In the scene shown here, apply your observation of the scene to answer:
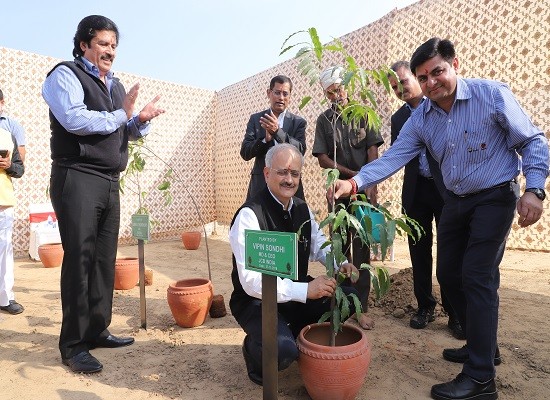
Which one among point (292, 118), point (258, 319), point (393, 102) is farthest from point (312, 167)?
point (258, 319)

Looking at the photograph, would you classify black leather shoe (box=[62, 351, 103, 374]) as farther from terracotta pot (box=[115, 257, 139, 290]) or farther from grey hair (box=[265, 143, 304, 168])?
terracotta pot (box=[115, 257, 139, 290])

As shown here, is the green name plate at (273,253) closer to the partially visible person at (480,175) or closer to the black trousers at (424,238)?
the partially visible person at (480,175)

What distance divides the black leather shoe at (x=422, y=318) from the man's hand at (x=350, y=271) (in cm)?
106

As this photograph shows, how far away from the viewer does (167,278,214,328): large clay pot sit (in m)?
2.46

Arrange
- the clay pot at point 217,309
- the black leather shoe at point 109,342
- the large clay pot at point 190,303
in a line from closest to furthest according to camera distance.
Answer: the black leather shoe at point 109,342 → the large clay pot at point 190,303 → the clay pot at point 217,309

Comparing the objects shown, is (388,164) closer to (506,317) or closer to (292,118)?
(292,118)

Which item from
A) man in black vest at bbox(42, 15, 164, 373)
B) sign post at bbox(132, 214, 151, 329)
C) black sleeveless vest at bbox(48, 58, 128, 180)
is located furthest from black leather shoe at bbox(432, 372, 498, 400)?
black sleeveless vest at bbox(48, 58, 128, 180)

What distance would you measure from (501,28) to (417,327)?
12.0 ft

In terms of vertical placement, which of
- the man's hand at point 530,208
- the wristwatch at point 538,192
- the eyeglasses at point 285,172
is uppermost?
the eyeglasses at point 285,172

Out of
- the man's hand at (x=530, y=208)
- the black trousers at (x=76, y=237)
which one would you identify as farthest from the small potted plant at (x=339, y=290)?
the black trousers at (x=76, y=237)

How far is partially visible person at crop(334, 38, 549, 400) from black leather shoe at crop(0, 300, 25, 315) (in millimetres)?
2696

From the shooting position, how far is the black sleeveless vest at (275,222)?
1.77m

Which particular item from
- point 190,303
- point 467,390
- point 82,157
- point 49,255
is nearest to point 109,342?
point 190,303

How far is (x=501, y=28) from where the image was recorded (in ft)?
13.8
